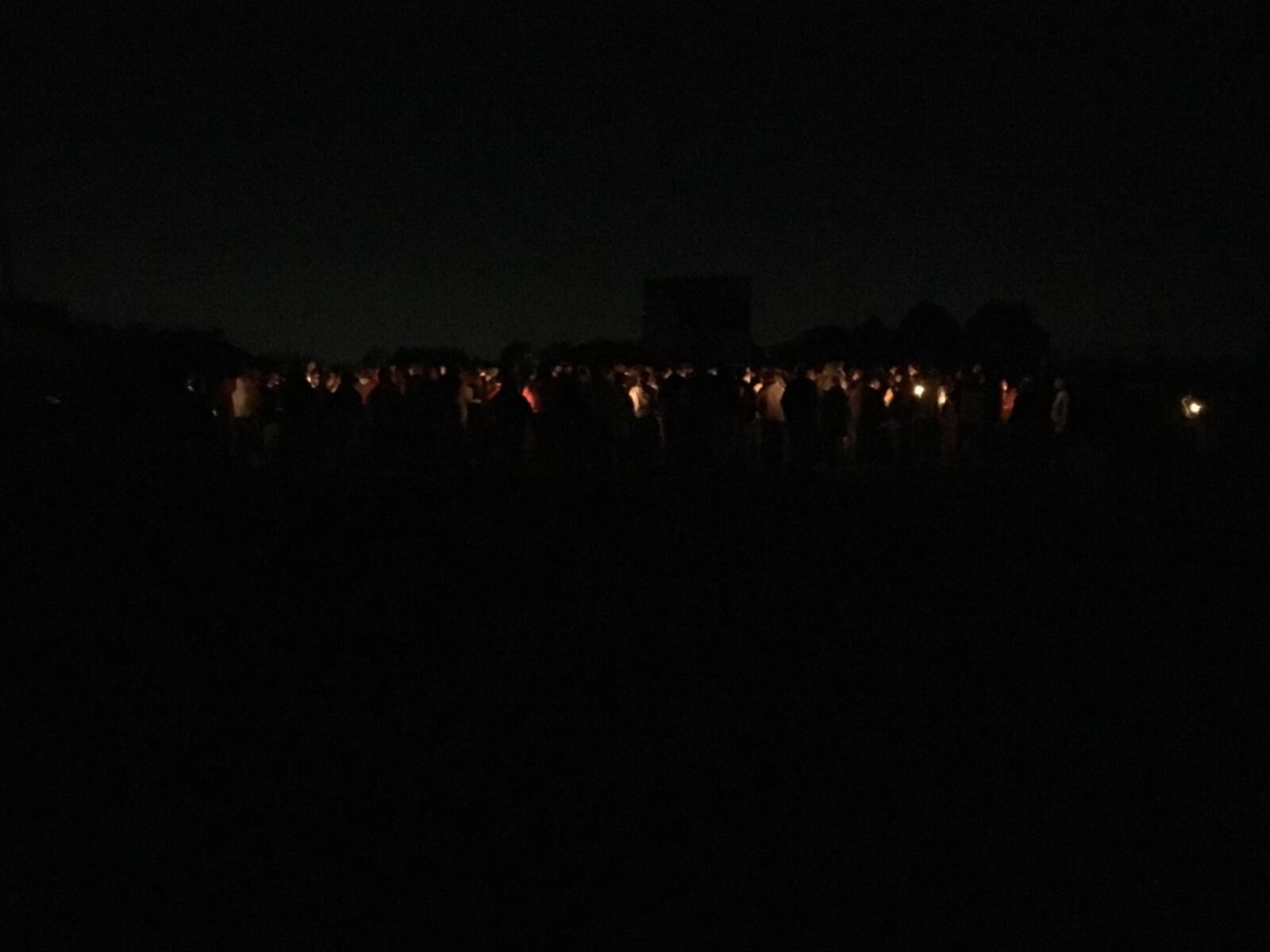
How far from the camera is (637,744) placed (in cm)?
523

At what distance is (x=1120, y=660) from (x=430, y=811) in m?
3.69

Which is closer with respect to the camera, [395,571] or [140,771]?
[140,771]

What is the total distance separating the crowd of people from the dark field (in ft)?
16.9

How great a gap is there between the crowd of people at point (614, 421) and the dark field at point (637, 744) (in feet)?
16.9

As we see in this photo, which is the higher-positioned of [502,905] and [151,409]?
[151,409]

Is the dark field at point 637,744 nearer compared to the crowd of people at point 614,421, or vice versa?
the dark field at point 637,744

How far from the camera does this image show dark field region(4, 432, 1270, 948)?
391cm

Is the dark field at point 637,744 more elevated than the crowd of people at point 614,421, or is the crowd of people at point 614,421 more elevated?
the crowd of people at point 614,421

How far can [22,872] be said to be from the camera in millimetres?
4078

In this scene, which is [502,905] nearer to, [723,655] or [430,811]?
[430,811]

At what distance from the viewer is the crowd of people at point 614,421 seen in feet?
49.3

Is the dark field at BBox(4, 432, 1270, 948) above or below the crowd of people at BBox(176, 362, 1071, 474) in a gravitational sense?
below

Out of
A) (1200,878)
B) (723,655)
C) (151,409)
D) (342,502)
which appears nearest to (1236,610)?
(723,655)

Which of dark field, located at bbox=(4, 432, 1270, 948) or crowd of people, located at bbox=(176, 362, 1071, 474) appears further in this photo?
crowd of people, located at bbox=(176, 362, 1071, 474)
